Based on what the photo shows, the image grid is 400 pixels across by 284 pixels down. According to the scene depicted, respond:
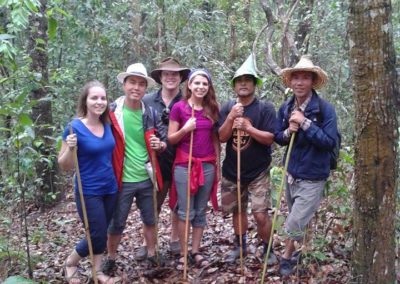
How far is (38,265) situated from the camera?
17.8 feet

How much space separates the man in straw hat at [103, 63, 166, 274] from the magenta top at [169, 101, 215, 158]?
0.76ft

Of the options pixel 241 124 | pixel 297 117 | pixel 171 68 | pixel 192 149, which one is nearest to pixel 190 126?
pixel 192 149

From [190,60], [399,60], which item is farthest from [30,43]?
[399,60]

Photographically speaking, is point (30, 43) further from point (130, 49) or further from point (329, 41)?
point (329, 41)

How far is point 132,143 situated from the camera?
192 inches

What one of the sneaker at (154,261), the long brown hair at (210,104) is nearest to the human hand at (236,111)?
the long brown hair at (210,104)

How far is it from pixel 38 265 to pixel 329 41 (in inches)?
264

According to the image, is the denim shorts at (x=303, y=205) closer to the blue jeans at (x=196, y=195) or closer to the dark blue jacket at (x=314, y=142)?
the dark blue jacket at (x=314, y=142)

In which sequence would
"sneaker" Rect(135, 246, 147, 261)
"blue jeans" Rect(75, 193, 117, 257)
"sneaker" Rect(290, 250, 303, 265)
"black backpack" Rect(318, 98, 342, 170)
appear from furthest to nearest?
"sneaker" Rect(135, 246, 147, 261) < "sneaker" Rect(290, 250, 303, 265) < "blue jeans" Rect(75, 193, 117, 257) < "black backpack" Rect(318, 98, 342, 170)

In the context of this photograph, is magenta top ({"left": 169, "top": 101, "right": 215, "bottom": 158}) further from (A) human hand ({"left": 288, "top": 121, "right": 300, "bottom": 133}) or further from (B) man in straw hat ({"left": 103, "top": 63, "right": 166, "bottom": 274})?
(A) human hand ({"left": 288, "top": 121, "right": 300, "bottom": 133})

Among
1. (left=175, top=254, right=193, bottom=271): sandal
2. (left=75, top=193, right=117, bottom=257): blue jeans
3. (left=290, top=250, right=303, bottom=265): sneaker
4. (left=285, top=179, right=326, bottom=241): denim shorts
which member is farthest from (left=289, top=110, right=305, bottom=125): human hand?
(left=175, top=254, right=193, bottom=271): sandal

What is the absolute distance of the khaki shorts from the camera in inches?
193

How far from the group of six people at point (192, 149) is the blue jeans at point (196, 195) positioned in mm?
11

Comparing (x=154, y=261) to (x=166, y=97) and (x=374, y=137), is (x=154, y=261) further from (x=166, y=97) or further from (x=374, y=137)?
(x=374, y=137)
